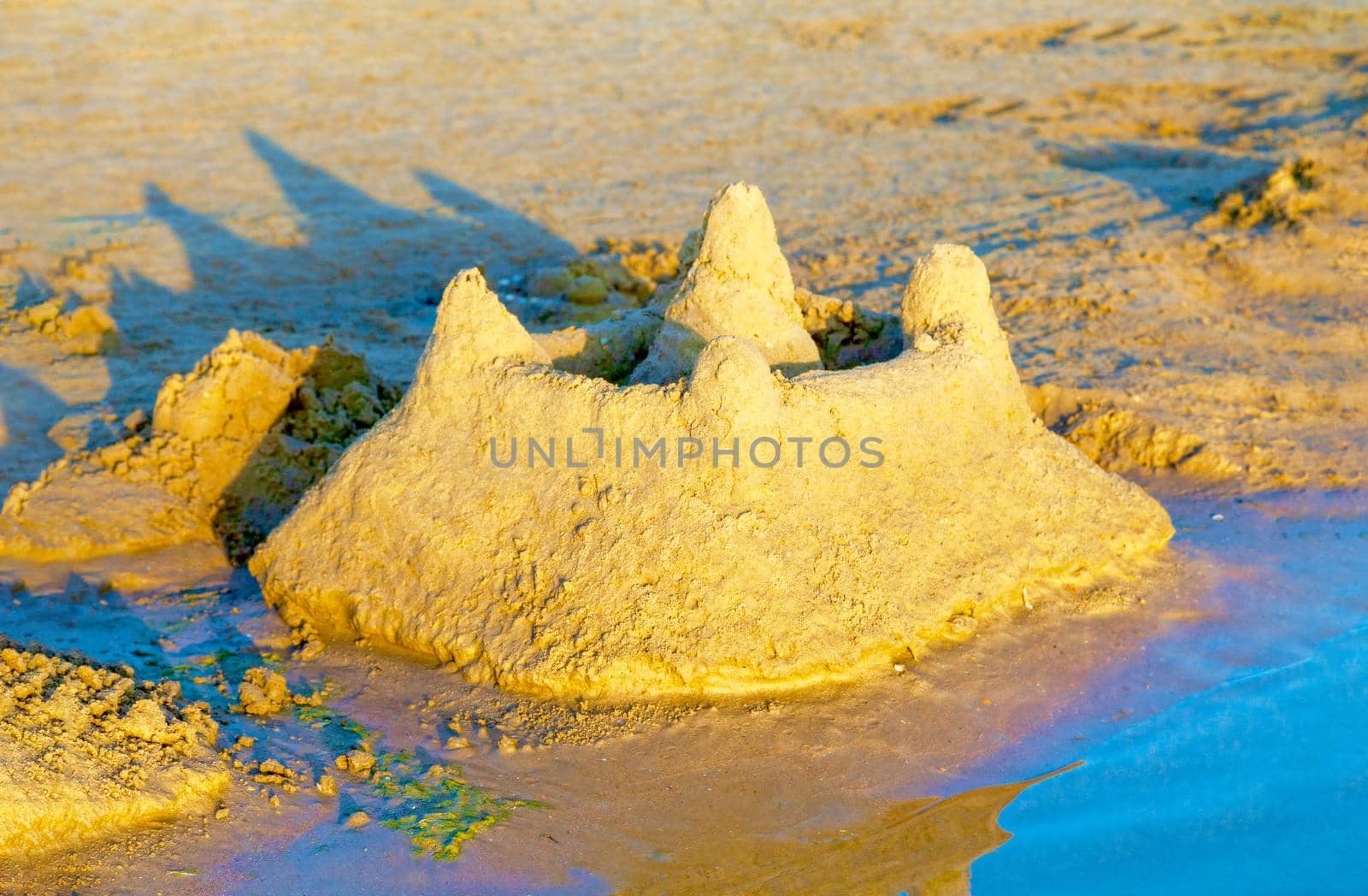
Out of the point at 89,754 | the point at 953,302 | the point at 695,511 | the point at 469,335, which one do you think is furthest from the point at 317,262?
the point at 89,754

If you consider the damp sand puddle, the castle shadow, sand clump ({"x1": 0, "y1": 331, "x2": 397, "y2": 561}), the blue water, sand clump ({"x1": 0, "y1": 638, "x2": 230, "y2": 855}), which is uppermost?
the castle shadow

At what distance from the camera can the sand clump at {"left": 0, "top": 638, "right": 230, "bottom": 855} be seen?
2.94 metres

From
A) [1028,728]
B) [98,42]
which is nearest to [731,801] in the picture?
[1028,728]

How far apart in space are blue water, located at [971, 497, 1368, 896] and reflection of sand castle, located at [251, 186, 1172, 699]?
550 millimetres

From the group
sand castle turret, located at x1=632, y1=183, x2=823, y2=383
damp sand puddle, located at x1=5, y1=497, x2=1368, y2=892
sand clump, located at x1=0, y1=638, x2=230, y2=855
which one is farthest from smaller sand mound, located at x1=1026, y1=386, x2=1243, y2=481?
sand clump, located at x1=0, y1=638, x2=230, y2=855

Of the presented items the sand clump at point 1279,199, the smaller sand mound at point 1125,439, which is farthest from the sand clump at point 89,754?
the sand clump at point 1279,199

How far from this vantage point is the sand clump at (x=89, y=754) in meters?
2.94

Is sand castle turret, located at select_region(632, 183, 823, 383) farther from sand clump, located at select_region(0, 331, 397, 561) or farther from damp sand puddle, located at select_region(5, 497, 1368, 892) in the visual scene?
sand clump, located at select_region(0, 331, 397, 561)

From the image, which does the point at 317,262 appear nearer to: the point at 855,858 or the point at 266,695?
the point at 266,695

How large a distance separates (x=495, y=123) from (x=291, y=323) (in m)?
3.71

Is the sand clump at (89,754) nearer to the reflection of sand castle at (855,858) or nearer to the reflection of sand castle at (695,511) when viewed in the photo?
the reflection of sand castle at (695,511)

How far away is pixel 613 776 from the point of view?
3404 mm

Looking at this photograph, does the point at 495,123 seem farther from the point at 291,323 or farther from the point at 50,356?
the point at 50,356

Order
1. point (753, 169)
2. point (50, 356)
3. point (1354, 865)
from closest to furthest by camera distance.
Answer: point (1354, 865) → point (50, 356) → point (753, 169)
